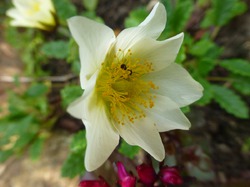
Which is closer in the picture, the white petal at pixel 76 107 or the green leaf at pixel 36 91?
the white petal at pixel 76 107

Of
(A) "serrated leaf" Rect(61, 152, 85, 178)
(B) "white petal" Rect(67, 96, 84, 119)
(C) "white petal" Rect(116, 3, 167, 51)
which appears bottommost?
(A) "serrated leaf" Rect(61, 152, 85, 178)

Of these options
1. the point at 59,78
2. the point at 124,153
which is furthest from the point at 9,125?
the point at 124,153

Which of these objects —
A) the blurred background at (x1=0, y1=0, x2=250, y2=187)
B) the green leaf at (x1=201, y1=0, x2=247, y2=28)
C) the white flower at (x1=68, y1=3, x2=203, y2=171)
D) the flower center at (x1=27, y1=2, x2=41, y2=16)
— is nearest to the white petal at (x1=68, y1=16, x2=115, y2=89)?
the white flower at (x1=68, y1=3, x2=203, y2=171)

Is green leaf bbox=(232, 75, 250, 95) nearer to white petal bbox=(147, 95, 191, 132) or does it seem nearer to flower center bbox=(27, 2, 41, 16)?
white petal bbox=(147, 95, 191, 132)

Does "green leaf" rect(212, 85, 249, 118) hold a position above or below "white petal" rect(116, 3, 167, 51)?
below

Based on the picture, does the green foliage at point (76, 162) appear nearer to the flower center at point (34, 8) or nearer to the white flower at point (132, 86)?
the white flower at point (132, 86)

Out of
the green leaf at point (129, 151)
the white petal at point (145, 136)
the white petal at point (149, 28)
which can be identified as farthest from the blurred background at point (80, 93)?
the white petal at point (149, 28)

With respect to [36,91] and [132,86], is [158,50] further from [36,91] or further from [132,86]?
[36,91]
